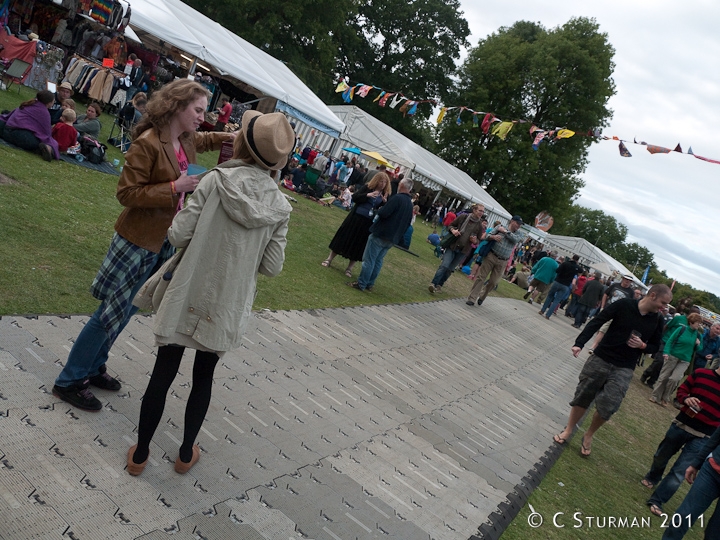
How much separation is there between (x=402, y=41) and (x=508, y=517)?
49.2 meters

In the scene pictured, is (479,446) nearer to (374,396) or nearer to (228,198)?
(374,396)

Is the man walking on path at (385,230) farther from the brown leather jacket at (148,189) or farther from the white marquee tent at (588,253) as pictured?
the white marquee tent at (588,253)

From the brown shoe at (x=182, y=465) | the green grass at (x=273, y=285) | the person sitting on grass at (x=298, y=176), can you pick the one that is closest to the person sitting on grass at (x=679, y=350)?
the green grass at (x=273, y=285)

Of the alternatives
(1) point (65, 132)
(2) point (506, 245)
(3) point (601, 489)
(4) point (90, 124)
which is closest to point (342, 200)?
(2) point (506, 245)

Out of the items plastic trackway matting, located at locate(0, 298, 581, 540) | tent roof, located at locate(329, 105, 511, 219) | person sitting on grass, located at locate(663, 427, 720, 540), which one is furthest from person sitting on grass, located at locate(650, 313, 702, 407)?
tent roof, located at locate(329, 105, 511, 219)

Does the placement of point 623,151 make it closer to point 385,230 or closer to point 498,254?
point 498,254

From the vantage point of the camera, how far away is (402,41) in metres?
49.2

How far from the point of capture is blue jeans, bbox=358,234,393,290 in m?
9.62

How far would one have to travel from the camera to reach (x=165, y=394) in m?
3.06

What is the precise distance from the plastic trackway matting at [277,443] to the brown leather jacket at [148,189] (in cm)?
109

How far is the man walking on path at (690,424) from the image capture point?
5746mm

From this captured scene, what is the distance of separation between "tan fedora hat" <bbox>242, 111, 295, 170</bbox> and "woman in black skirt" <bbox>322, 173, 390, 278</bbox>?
6641 millimetres

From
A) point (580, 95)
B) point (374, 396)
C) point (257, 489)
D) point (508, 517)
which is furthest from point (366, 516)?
point (580, 95)

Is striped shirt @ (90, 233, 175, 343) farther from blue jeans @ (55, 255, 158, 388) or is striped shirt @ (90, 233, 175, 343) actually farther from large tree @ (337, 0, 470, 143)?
large tree @ (337, 0, 470, 143)
